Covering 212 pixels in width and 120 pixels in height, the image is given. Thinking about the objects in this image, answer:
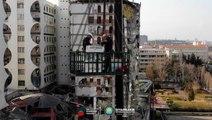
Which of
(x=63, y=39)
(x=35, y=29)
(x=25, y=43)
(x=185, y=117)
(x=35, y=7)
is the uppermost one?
(x=35, y=7)

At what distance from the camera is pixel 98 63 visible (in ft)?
21.6

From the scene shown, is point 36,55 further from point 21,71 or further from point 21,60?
point 21,71

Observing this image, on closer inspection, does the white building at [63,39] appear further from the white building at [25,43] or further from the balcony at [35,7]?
the balcony at [35,7]

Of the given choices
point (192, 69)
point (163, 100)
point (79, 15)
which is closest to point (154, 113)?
point (163, 100)

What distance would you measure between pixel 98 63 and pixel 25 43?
16758mm

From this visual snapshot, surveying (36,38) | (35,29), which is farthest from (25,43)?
(35,29)

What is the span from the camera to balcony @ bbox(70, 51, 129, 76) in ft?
21.5

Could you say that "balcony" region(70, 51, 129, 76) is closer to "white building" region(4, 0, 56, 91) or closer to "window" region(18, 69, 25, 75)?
"white building" region(4, 0, 56, 91)

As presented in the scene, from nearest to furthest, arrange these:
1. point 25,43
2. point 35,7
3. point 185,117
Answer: point 25,43
point 35,7
point 185,117

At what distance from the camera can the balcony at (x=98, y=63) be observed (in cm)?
655

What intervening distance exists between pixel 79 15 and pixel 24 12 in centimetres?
328

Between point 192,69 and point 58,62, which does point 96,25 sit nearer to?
point 58,62

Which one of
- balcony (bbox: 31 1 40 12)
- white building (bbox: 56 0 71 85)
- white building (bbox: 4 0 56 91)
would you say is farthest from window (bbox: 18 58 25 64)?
white building (bbox: 56 0 71 85)

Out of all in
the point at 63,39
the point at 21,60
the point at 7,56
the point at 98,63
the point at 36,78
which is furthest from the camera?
the point at 63,39
